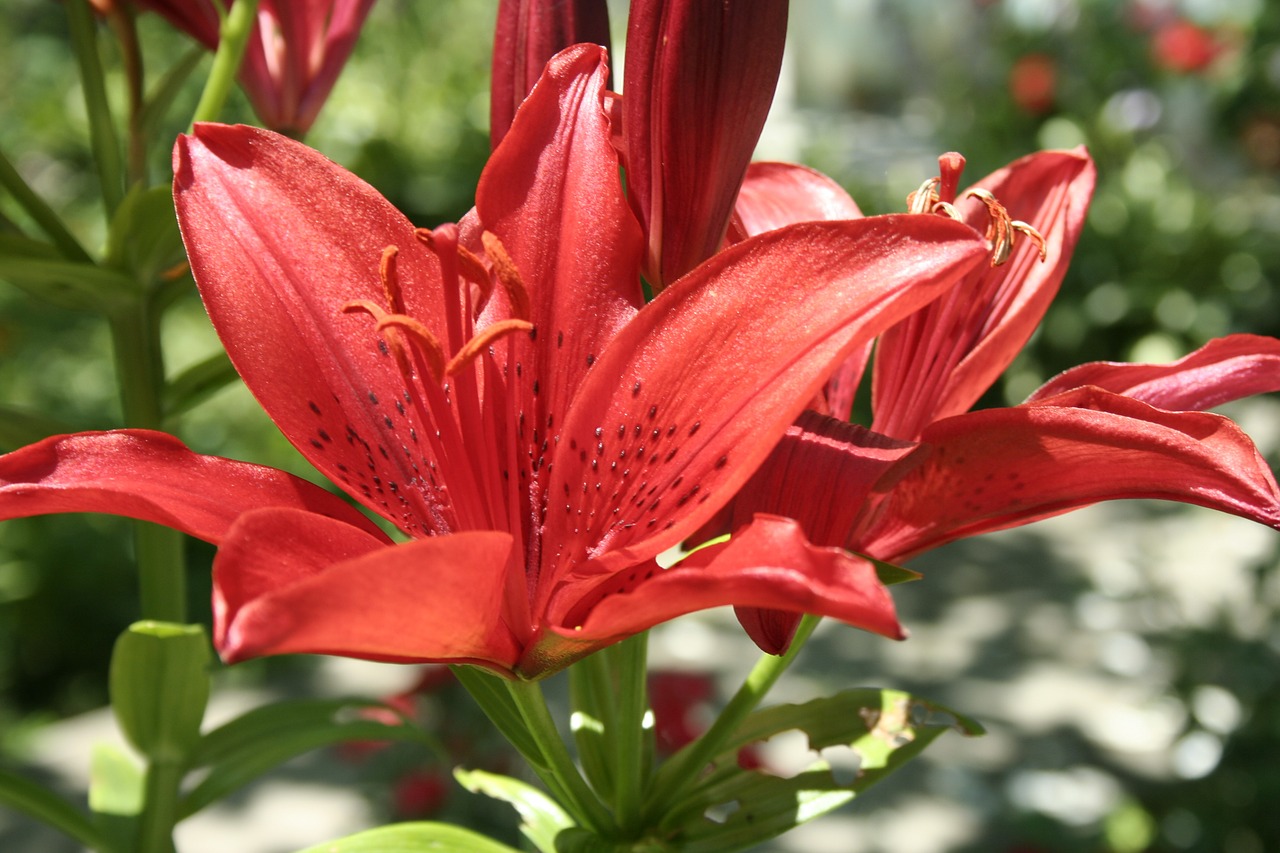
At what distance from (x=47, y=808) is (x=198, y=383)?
0.24 meters

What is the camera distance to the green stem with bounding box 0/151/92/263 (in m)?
0.63

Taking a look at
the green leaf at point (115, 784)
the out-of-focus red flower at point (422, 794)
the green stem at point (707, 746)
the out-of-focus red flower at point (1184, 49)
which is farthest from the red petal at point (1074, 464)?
the out-of-focus red flower at point (1184, 49)

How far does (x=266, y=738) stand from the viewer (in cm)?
73

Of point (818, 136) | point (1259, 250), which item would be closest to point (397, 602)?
point (1259, 250)

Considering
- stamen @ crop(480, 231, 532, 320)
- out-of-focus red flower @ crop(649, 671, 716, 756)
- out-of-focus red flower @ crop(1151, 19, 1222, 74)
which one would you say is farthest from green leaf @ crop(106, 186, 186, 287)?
out-of-focus red flower @ crop(1151, 19, 1222, 74)

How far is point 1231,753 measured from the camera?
193cm

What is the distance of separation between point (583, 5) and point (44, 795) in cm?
50

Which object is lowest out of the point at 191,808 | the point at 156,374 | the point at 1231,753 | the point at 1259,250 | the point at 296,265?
the point at 1231,753

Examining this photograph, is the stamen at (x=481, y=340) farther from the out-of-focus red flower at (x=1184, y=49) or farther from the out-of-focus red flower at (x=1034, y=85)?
the out-of-focus red flower at (x=1184, y=49)

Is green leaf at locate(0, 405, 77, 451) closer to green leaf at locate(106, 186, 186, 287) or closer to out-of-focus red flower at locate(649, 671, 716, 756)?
green leaf at locate(106, 186, 186, 287)

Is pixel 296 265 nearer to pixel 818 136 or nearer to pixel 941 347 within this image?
pixel 941 347

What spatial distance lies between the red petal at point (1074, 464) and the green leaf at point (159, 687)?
0.38 metres

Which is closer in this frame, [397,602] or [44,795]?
[397,602]

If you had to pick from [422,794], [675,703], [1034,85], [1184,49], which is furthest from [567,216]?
[1184,49]
